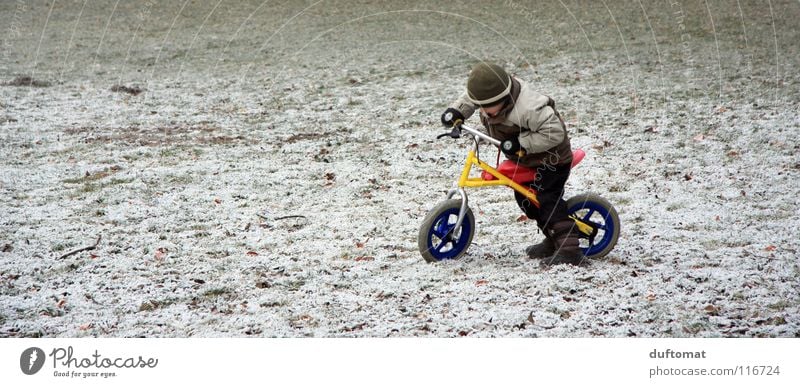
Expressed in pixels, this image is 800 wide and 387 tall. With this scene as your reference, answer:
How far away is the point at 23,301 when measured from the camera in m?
4.59

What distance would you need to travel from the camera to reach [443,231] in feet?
16.0

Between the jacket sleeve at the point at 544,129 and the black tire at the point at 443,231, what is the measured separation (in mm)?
643

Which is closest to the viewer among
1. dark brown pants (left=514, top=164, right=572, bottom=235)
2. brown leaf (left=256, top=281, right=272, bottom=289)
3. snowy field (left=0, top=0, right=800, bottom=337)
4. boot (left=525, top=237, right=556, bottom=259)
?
snowy field (left=0, top=0, right=800, bottom=337)

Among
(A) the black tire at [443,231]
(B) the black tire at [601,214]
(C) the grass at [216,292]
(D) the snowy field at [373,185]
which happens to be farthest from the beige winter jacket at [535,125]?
(C) the grass at [216,292]

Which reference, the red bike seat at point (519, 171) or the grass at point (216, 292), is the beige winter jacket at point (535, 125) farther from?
the grass at point (216, 292)

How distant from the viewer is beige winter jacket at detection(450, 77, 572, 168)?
4.43 m

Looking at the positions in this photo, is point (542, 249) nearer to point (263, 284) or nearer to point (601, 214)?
point (601, 214)

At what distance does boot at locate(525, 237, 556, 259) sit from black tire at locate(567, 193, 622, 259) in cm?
24

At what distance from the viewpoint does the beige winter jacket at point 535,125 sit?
4.43 meters

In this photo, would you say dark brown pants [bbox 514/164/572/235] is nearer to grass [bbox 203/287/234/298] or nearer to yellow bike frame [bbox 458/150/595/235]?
yellow bike frame [bbox 458/150/595/235]

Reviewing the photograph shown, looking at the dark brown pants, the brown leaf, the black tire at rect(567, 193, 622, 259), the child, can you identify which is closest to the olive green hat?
the child

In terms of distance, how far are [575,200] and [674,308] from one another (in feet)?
3.32

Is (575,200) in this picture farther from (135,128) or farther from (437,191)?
(135,128)

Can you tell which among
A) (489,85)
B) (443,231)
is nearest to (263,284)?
(443,231)
